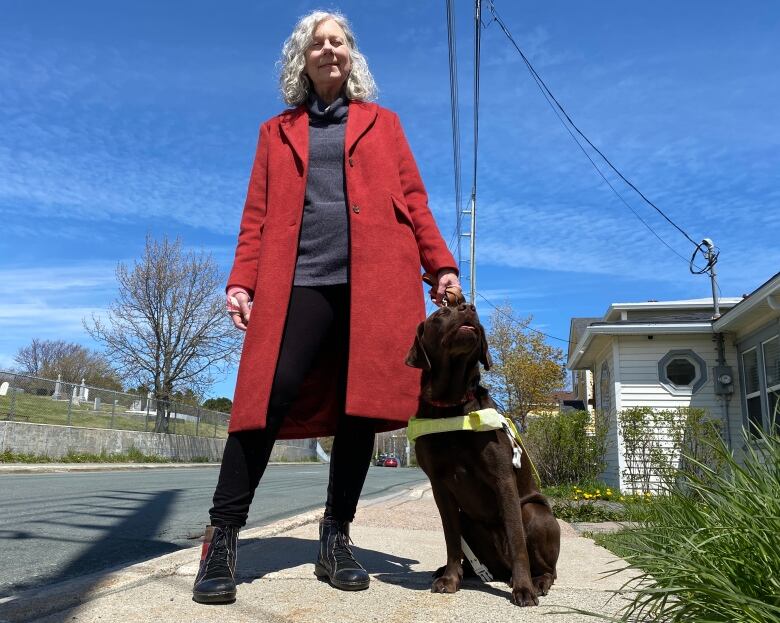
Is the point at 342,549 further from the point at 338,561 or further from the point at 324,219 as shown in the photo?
the point at 324,219

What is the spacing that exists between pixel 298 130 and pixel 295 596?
1.92m

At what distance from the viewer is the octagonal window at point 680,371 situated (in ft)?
44.6

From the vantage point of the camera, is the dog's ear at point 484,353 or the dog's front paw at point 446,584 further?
the dog's ear at point 484,353

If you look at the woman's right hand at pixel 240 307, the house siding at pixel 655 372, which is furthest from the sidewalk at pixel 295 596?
the house siding at pixel 655 372

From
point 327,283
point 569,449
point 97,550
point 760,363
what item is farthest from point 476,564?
point 760,363

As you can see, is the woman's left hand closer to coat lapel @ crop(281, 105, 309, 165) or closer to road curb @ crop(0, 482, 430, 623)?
coat lapel @ crop(281, 105, 309, 165)

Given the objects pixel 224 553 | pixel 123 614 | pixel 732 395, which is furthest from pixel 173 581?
pixel 732 395

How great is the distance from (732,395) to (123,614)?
1323cm

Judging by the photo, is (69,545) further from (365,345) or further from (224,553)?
(365,345)

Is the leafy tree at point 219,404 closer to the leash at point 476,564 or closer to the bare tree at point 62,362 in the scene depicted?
the bare tree at point 62,362

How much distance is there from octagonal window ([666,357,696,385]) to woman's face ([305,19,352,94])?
12213 mm

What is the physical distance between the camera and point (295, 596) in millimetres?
2463

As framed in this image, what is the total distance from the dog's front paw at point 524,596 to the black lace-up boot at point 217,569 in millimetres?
996

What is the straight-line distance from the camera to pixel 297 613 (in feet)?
7.32
